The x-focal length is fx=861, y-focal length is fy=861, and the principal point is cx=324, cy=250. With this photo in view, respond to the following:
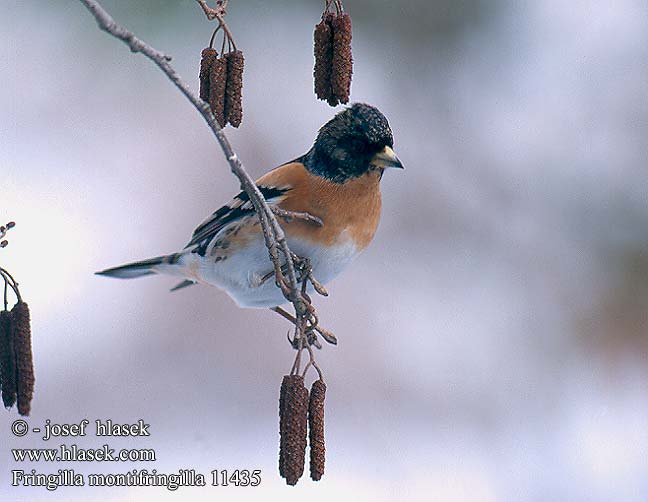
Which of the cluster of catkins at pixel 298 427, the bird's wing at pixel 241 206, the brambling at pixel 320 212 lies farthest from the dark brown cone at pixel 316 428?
the bird's wing at pixel 241 206

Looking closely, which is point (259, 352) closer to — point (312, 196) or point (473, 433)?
point (473, 433)

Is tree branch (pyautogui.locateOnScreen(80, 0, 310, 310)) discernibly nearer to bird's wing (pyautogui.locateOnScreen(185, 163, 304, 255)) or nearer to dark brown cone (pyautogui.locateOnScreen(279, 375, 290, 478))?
dark brown cone (pyautogui.locateOnScreen(279, 375, 290, 478))

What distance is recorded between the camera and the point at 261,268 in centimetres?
127

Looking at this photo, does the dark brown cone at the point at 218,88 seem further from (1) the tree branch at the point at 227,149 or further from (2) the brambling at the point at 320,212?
(2) the brambling at the point at 320,212

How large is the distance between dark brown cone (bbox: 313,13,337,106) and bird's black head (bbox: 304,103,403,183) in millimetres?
332

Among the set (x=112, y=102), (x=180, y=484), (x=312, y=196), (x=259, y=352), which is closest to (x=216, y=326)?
(x=259, y=352)

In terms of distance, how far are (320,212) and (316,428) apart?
18.9 inches

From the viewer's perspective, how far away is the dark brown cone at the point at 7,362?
32.8 inches

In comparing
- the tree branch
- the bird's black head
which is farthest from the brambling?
the tree branch

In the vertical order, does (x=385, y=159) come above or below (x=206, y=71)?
above

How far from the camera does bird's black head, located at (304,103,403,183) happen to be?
47.5 inches

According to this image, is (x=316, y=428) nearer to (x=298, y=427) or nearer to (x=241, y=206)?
(x=298, y=427)

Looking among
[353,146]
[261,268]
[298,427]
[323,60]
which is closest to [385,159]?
[353,146]

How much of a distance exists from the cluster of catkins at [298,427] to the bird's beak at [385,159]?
415 millimetres
